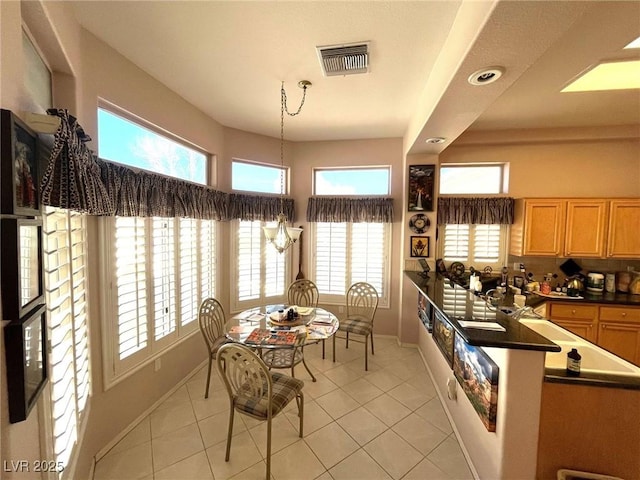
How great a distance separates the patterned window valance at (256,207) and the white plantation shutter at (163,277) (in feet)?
3.45

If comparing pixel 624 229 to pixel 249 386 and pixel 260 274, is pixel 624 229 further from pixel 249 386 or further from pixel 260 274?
pixel 260 274

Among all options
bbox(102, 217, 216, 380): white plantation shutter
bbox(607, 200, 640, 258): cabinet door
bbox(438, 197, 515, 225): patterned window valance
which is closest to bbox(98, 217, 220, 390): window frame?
bbox(102, 217, 216, 380): white plantation shutter

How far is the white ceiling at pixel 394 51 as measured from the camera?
1412 mm

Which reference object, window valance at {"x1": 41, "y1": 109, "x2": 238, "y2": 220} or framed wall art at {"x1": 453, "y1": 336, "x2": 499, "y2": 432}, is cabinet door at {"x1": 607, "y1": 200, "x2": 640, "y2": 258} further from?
window valance at {"x1": 41, "y1": 109, "x2": 238, "y2": 220}

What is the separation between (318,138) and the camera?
4129mm

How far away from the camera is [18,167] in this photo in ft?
3.18

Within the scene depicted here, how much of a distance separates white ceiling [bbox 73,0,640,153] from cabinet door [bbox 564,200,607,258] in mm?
1037

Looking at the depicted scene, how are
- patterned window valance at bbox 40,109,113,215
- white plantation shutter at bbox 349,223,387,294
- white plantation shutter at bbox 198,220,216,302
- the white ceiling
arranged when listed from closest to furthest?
patterned window valance at bbox 40,109,113,215
the white ceiling
white plantation shutter at bbox 198,220,216,302
white plantation shutter at bbox 349,223,387,294

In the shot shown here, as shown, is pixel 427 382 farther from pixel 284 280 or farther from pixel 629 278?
pixel 629 278

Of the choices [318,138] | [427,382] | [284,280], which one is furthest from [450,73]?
[284,280]

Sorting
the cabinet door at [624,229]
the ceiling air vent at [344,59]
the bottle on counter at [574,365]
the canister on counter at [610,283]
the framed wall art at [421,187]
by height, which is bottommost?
the bottle on counter at [574,365]

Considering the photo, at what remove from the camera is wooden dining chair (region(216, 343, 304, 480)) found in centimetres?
184

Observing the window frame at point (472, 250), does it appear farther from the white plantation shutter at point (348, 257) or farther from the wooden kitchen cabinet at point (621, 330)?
the wooden kitchen cabinet at point (621, 330)

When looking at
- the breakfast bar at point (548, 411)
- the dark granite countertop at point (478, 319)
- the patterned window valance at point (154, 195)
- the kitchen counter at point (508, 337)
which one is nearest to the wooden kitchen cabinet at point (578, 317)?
the dark granite countertop at point (478, 319)
